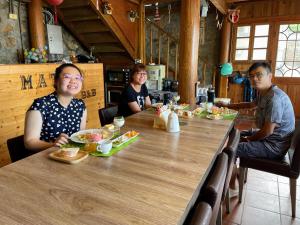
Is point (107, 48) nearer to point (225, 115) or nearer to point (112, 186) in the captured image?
point (225, 115)

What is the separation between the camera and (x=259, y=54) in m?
5.39

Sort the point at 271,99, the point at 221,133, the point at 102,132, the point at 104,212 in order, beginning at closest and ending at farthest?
1. the point at 104,212
2. the point at 102,132
3. the point at 221,133
4. the point at 271,99

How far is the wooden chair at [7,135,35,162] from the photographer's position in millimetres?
1437

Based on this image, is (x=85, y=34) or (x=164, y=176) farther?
(x=85, y=34)

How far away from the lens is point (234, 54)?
564 cm

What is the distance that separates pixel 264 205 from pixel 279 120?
2.54ft

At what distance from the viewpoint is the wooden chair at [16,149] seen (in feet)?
4.71

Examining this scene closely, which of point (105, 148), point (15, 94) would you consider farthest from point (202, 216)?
point (15, 94)

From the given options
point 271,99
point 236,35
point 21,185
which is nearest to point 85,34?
point 236,35

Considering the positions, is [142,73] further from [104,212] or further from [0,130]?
[104,212]

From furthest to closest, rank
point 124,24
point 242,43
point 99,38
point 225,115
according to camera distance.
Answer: point 242,43 < point 99,38 < point 124,24 < point 225,115

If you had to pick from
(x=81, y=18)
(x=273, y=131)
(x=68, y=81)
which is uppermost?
(x=81, y=18)

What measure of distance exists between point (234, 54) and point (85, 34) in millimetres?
3499

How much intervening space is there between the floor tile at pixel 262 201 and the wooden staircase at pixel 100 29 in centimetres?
341
